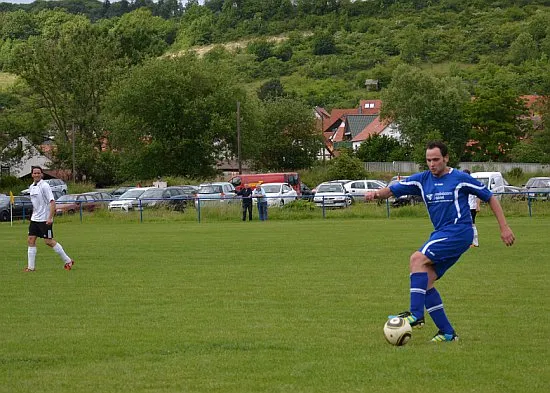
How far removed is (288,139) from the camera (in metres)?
91.6

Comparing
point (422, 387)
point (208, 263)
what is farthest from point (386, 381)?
point (208, 263)

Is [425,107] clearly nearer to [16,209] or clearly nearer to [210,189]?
[210,189]

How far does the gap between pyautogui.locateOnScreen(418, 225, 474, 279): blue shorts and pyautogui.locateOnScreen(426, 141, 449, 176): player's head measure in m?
0.57

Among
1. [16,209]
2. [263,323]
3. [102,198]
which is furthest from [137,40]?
[263,323]

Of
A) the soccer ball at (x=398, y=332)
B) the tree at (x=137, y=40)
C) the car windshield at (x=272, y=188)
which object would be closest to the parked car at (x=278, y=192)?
the car windshield at (x=272, y=188)

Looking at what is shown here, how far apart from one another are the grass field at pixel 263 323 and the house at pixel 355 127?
91.5m

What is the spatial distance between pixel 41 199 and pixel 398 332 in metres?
10.7

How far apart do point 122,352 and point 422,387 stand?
3164 mm

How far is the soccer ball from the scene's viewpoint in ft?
30.1

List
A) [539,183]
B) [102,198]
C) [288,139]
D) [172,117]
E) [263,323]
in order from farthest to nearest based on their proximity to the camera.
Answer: [288,139], [172,117], [102,198], [539,183], [263,323]

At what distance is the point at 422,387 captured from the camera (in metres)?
7.44

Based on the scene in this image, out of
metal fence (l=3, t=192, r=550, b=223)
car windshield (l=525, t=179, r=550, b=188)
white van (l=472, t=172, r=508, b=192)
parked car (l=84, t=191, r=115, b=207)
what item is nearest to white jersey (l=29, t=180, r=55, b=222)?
metal fence (l=3, t=192, r=550, b=223)

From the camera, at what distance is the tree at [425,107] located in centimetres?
9262

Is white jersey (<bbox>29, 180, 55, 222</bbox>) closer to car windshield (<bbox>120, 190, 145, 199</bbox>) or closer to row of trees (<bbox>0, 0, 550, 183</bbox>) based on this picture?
car windshield (<bbox>120, 190, 145, 199</bbox>)
